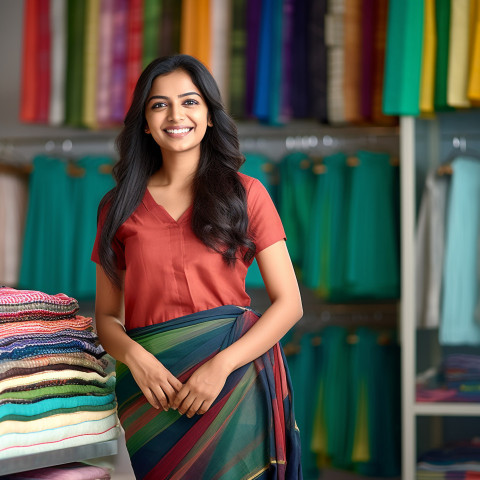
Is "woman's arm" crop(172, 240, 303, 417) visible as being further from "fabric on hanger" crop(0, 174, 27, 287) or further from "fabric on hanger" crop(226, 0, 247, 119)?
"fabric on hanger" crop(0, 174, 27, 287)

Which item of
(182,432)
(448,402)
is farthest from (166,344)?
(448,402)

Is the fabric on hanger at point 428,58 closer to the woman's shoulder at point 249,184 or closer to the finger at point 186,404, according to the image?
the woman's shoulder at point 249,184

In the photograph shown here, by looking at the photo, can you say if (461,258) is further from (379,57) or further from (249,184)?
(249,184)

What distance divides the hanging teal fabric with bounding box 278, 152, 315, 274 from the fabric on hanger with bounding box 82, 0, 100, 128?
0.98 metres

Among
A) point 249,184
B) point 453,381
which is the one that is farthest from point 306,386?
point 249,184

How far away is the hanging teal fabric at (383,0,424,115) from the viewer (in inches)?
119

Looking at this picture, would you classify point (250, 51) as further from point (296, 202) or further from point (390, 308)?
point (390, 308)

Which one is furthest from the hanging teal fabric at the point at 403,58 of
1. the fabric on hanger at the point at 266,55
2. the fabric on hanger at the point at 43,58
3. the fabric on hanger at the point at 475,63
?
the fabric on hanger at the point at 43,58

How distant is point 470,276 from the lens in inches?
122

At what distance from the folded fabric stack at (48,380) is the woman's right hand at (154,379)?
0.17 ft

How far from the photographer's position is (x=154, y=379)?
1.29 meters

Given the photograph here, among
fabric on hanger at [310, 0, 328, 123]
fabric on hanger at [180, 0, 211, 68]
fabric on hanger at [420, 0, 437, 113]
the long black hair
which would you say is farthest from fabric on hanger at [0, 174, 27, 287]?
the long black hair

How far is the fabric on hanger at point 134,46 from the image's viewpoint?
3.58 m

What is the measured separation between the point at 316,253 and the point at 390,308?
0.54 meters
